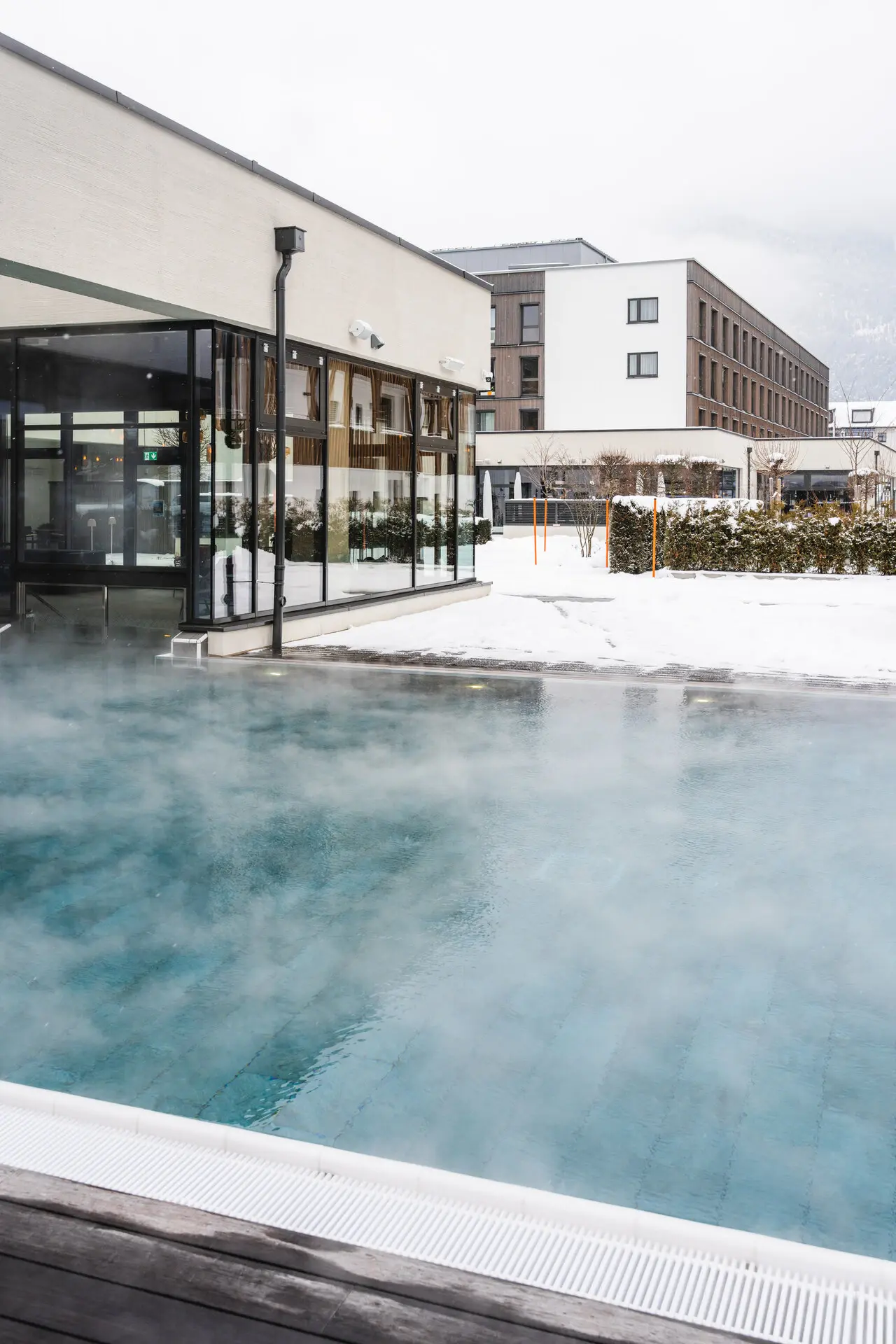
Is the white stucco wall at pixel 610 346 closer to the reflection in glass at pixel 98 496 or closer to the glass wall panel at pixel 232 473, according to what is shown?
the reflection in glass at pixel 98 496

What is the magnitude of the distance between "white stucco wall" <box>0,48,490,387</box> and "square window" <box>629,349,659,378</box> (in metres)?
38.2

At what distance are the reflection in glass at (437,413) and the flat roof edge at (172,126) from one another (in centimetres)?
224

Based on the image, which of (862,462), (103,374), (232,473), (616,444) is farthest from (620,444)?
(232,473)

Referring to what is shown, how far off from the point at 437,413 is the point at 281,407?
5.45m

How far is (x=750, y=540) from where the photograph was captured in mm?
22656

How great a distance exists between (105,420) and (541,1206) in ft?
39.7

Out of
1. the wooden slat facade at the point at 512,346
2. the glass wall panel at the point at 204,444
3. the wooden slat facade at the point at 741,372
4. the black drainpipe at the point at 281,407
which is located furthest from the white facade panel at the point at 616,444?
the glass wall panel at the point at 204,444

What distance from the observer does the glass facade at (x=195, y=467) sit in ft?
40.0

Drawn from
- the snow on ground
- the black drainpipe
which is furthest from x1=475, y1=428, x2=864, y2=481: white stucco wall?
the black drainpipe

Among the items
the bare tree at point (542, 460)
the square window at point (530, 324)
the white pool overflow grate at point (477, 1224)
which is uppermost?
the square window at point (530, 324)

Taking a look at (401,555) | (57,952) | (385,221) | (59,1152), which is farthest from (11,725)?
(385,221)

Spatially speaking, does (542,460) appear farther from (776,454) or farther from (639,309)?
(776,454)

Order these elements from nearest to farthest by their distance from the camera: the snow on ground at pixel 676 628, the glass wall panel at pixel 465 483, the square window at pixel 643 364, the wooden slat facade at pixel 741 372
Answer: the snow on ground at pixel 676 628
the glass wall panel at pixel 465 483
the square window at pixel 643 364
the wooden slat facade at pixel 741 372

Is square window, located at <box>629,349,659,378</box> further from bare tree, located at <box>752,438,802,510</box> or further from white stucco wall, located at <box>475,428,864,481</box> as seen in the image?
bare tree, located at <box>752,438,802,510</box>
